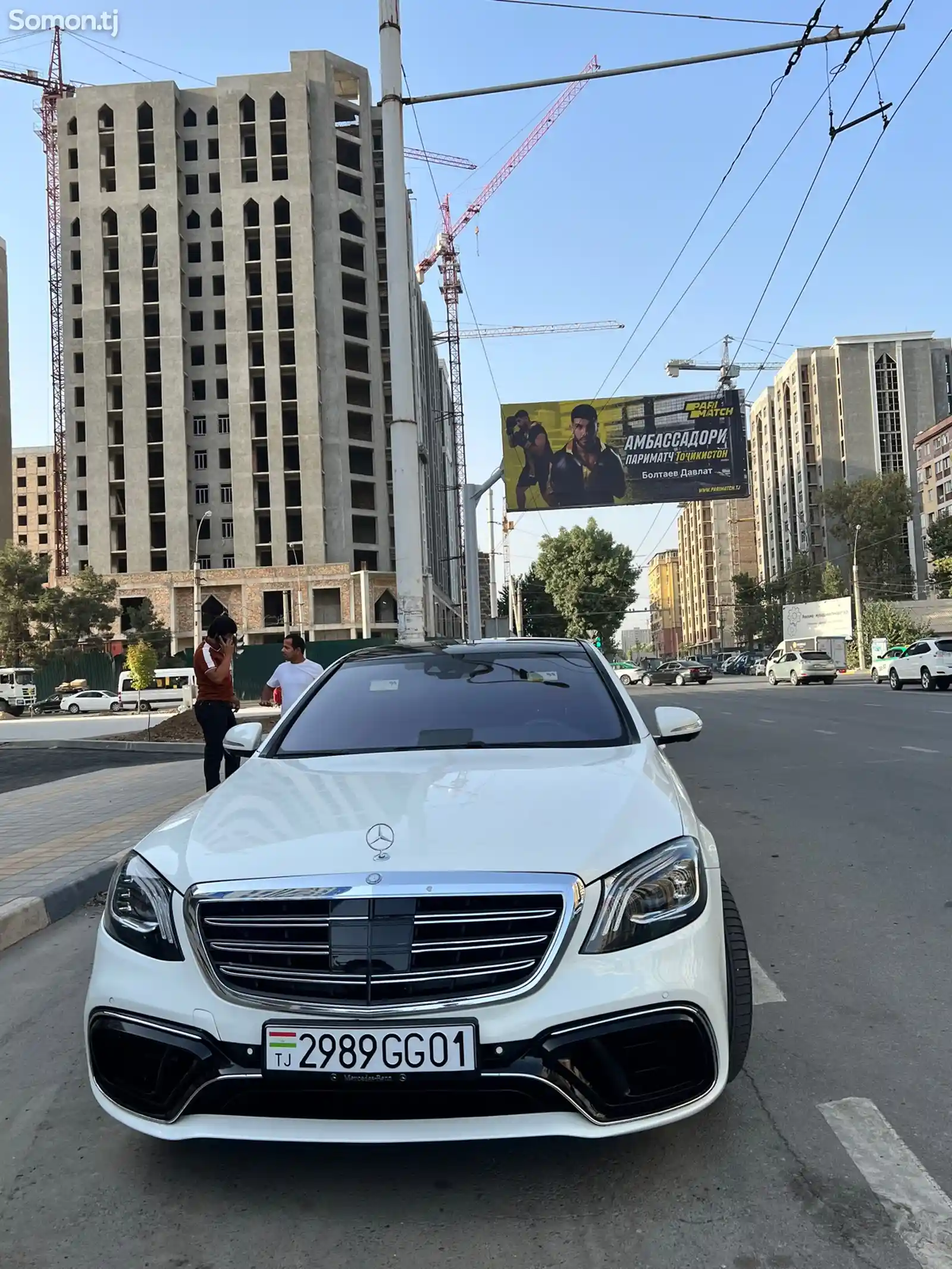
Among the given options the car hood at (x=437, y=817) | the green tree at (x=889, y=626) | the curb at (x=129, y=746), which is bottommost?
the curb at (x=129, y=746)

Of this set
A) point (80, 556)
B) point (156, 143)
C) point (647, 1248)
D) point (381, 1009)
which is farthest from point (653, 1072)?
point (156, 143)

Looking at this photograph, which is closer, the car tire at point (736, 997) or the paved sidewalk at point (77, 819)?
the car tire at point (736, 997)

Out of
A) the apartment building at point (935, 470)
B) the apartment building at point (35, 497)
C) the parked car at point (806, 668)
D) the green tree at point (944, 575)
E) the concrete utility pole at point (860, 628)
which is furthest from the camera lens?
the apartment building at point (35, 497)

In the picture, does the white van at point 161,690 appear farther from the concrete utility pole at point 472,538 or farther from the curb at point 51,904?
the curb at point 51,904

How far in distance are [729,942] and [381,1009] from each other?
3.79 feet

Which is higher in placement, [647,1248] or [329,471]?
[329,471]

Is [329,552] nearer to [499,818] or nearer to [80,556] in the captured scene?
[80,556]

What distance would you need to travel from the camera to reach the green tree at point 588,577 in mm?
63625

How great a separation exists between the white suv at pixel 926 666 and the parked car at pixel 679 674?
18345 mm

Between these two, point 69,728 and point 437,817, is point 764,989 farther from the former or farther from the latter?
point 69,728

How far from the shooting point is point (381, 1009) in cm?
232

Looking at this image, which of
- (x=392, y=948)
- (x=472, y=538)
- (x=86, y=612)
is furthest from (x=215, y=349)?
(x=392, y=948)

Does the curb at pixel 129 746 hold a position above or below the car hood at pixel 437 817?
below

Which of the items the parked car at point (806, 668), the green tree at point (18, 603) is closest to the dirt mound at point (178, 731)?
the parked car at point (806, 668)
